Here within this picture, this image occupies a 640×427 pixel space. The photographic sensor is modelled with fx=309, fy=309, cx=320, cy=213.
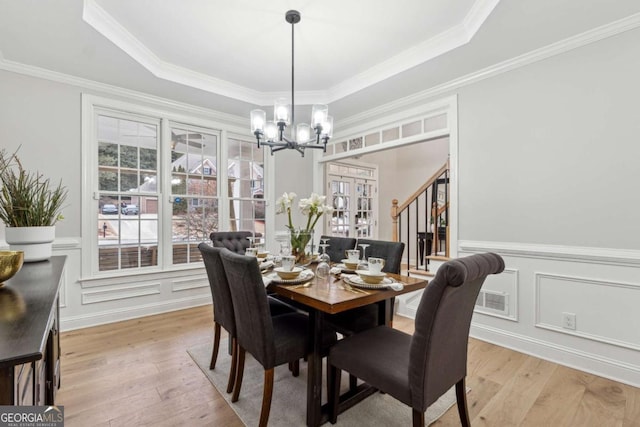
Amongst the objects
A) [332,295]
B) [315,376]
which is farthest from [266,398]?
[332,295]

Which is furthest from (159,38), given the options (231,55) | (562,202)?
(562,202)

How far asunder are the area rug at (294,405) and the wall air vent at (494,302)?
1.16 metres

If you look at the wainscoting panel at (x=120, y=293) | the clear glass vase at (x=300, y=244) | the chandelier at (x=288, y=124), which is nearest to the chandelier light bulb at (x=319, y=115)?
the chandelier at (x=288, y=124)

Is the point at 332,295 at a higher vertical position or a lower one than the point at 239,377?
higher

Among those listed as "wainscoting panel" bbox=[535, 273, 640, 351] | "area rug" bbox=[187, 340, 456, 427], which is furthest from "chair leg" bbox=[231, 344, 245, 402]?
"wainscoting panel" bbox=[535, 273, 640, 351]

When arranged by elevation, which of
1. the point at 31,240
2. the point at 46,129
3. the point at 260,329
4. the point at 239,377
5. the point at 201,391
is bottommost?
the point at 201,391

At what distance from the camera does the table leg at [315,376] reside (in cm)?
177

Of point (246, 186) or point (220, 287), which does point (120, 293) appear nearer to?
point (246, 186)

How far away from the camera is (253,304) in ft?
5.60

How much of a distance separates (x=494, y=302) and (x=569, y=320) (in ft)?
1.90

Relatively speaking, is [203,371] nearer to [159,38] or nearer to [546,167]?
[159,38]

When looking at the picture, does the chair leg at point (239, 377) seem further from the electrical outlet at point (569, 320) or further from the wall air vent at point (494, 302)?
the electrical outlet at point (569, 320)

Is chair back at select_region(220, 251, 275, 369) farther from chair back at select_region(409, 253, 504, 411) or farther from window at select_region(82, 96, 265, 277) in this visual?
window at select_region(82, 96, 265, 277)

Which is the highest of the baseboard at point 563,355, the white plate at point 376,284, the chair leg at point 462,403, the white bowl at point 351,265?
the white bowl at point 351,265
